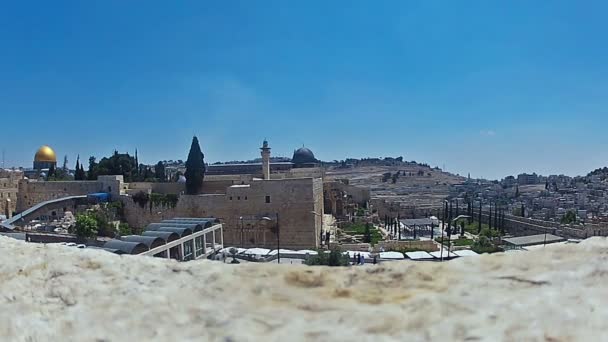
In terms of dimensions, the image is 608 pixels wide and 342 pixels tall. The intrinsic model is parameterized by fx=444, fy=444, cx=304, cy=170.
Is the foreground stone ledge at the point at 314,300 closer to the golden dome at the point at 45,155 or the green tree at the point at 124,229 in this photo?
the green tree at the point at 124,229

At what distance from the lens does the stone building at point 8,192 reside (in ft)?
90.5

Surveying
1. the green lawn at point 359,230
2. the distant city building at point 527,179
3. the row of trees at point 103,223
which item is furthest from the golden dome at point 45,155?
the distant city building at point 527,179

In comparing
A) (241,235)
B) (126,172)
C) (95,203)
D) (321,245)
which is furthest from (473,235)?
(126,172)

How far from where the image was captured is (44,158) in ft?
147

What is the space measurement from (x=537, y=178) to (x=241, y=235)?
10922 centimetres

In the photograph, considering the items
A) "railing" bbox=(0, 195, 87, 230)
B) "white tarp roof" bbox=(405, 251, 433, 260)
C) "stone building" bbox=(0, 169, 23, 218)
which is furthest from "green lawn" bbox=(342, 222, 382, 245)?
"stone building" bbox=(0, 169, 23, 218)

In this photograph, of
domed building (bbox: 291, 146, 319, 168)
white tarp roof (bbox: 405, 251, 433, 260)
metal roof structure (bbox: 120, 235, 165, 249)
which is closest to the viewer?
metal roof structure (bbox: 120, 235, 165, 249)

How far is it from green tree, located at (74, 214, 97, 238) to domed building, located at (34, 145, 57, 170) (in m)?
28.9

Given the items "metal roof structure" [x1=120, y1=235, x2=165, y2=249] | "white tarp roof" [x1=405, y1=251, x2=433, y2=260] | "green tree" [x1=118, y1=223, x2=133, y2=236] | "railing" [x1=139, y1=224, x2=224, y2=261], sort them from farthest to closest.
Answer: "green tree" [x1=118, y1=223, x2=133, y2=236]
"white tarp roof" [x1=405, y1=251, x2=433, y2=260]
"railing" [x1=139, y1=224, x2=224, y2=261]
"metal roof structure" [x1=120, y1=235, x2=165, y2=249]

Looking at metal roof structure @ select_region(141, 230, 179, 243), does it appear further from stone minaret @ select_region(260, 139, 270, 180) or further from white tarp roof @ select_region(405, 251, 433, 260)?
stone minaret @ select_region(260, 139, 270, 180)

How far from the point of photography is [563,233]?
24344 mm

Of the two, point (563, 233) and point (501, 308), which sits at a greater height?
point (501, 308)

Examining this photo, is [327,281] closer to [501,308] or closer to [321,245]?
[501,308]

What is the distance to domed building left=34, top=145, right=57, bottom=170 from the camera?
44.7 m
